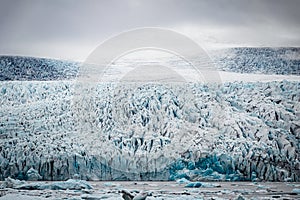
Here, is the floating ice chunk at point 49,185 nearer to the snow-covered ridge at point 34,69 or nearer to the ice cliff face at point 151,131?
the ice cliff face at point 151,131

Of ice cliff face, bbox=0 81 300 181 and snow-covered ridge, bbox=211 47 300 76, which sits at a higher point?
snow-covered ridge, bbox=211 47 300 76

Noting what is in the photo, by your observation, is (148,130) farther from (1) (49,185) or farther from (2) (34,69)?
(2) (34,69)

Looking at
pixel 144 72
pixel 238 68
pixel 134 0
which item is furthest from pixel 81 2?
pixel 238 68

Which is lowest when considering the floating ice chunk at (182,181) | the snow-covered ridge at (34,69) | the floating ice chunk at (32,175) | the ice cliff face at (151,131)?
the floating ice chunk at (182,181)

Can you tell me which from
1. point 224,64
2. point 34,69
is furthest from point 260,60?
point 34,69

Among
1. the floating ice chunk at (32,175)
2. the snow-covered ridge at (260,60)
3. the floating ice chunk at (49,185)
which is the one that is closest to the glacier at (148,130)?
the floating ice chunk at (32,175)

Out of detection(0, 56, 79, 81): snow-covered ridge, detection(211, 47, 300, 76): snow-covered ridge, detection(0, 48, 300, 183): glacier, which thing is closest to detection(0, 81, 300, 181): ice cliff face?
detection(0, 48, 300, 183): glacier

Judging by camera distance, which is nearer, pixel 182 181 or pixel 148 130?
pixel 182 181

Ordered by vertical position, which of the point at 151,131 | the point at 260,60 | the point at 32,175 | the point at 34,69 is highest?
the point at 260,60

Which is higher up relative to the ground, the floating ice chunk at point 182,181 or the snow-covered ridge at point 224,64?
the snow-covered ridge at point 224,64

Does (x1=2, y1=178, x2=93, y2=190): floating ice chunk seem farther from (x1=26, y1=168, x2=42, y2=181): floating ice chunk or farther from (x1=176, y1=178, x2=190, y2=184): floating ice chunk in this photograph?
(x1=176, y1=178, x2=190, y2=184): floating ice chunk
